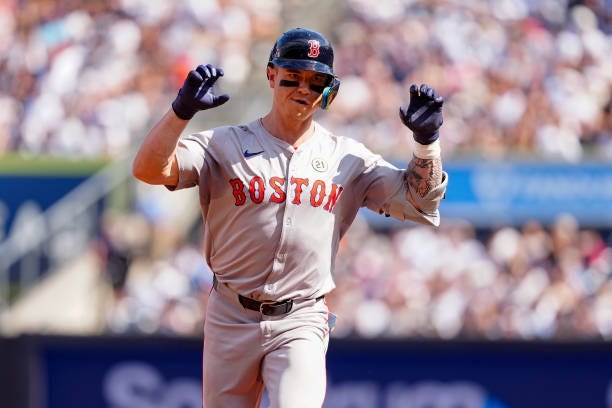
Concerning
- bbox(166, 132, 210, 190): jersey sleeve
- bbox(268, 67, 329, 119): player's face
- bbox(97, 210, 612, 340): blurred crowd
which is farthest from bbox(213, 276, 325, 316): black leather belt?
bbox(97, 210, 612, 340): blurred crowd

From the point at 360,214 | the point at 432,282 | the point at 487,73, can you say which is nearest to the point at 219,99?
the point at 432,282

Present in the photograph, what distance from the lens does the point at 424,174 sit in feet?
16.0

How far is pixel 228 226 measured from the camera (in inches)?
195

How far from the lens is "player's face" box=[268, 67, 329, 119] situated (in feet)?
15.9

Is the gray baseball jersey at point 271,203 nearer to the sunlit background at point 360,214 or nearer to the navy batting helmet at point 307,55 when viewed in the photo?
the navy batting helmet at point 307,55

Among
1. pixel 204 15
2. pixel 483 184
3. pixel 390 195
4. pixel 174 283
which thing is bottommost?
pixel 390 195

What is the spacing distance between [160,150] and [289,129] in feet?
2.12

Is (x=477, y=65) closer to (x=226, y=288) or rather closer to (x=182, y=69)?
(x=182, y=69)

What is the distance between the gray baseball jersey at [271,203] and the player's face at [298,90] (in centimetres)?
17

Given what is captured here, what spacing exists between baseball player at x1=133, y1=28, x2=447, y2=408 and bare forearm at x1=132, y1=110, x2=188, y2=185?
6cm

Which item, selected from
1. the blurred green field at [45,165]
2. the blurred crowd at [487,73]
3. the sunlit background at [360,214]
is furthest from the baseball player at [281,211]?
the blurred green field at [45,165]

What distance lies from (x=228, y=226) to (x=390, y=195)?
71 cm

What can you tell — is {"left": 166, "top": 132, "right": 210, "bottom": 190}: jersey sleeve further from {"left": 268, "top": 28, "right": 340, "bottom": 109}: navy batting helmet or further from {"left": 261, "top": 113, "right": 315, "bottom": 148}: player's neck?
{"left": 268, "top": 28, "right": 340, "bottom": 109}: navy batting helmet

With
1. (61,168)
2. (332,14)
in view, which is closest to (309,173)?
(61,168)
